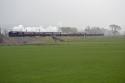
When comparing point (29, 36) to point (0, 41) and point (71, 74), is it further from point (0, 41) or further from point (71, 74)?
point (71, 74)

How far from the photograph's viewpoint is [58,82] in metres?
7.46

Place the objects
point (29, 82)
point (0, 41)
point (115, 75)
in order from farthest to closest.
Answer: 1. point (0, 41)
2. point (115, 75)
3. point (29, 82)

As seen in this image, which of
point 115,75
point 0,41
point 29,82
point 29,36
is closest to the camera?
point 29,82

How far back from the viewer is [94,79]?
7.89 metres

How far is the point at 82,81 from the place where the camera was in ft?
24.9

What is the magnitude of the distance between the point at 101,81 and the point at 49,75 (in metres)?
→ 2.03

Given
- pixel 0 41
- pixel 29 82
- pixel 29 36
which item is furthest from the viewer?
pixel 29 36

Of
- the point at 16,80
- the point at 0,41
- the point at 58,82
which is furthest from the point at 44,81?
the point at 0,41

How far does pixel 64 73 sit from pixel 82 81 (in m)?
1.54

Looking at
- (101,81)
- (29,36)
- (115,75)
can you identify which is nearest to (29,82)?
(101,81)

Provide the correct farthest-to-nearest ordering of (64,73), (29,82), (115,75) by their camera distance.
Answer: (64,73)
(115,75)
(29,82)

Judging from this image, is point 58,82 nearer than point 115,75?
Yes

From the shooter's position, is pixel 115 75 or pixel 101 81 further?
pixel 115 75

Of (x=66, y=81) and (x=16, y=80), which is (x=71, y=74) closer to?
(x=66, y=81)
